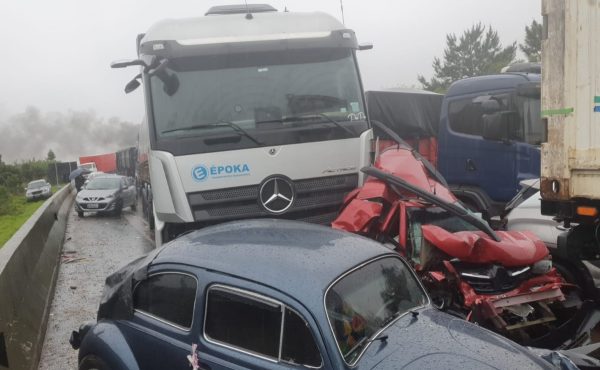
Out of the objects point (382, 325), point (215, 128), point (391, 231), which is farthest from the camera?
point (215, 128)

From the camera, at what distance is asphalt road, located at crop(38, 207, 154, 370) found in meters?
5.83

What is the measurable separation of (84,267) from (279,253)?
7440 millimetres

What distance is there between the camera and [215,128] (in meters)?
5.88

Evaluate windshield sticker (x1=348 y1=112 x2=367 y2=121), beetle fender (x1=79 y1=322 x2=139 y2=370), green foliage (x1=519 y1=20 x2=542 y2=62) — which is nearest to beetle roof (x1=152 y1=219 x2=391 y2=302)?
beetle fender (x1=79 y1=322 x2=139 y2=370)

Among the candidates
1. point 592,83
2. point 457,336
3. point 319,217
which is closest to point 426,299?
point 457,336

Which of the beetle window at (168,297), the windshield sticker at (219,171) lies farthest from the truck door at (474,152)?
the beetle window at (168,297)

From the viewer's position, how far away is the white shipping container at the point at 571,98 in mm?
4379

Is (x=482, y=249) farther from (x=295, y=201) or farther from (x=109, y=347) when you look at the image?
(x=109, y=347)

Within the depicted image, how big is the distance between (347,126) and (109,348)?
3.55 metres

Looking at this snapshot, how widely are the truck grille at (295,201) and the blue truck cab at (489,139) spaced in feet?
8.92

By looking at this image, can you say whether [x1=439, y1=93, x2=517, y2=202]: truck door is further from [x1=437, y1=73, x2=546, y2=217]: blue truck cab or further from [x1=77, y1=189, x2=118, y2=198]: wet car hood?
[x1=77, y1=189, x2=118, y2=198]: wet car hood

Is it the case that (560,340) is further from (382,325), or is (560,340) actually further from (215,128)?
(215,128)

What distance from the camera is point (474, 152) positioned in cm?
889

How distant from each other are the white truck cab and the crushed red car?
3.55 feet
